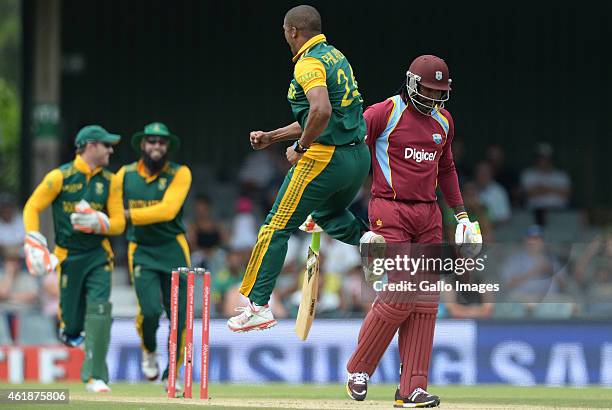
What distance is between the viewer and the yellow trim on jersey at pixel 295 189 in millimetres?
8398

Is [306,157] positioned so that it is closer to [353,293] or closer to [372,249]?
[372,249]

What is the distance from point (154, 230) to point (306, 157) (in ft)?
9.68

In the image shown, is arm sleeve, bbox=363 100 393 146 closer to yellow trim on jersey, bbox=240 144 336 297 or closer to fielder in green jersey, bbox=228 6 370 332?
fielder in green jersey, bbox=228 6 370 332

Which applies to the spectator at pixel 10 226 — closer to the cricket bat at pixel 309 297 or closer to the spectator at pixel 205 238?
the spectator at pixel 205 238

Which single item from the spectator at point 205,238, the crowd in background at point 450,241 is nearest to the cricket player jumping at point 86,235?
the crowd in background at point 450,241

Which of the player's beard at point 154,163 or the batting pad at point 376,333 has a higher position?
the player's beard at point 154,163

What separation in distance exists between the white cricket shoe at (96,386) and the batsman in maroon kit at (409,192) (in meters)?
2.77

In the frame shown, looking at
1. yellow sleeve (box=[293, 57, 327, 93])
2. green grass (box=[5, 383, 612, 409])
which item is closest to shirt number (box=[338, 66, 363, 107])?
yellow sleeve (box=[293, 57, 327, 93])

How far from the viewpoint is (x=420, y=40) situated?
19.9 metres

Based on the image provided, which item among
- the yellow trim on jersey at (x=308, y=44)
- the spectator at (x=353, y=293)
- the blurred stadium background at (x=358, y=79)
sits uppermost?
the blurred stadium background at (x=358, y=79)

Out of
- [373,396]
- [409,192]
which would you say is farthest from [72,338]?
[409,192]

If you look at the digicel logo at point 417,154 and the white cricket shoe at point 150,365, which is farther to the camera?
the white cricket shoe at point 150,365

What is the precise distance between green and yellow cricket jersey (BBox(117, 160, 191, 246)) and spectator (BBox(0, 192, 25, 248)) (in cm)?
682

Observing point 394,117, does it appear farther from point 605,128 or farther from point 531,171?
point 605,128
